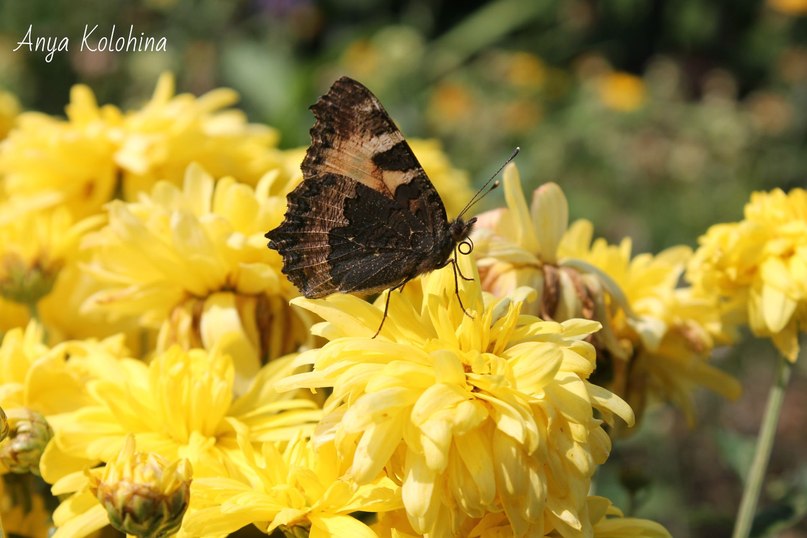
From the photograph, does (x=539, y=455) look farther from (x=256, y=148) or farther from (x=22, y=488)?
(x=256, y=148)

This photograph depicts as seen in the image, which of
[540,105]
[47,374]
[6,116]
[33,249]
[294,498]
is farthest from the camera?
[540,105]

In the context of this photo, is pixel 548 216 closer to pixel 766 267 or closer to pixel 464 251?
pixel 464 251

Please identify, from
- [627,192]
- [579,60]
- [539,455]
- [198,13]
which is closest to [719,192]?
[627,192]

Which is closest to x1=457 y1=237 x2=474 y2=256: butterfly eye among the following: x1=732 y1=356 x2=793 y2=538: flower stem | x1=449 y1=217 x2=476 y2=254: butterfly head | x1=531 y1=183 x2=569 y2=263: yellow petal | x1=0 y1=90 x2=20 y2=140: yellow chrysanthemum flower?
x1=449 y1=217 x2=476 y2=254: butterfly head

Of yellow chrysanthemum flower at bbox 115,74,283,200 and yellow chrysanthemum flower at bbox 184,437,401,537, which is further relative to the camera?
yellow chrysanthemum flower at bbox 115,74,283,200

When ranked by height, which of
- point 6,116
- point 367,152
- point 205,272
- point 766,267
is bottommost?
point 766,267

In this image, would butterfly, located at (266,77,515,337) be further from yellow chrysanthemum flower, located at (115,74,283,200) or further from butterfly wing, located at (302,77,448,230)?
yellow chrysanthemum flower, located at (115,74,283,200)


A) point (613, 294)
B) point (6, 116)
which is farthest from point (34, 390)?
point (6, 116)
